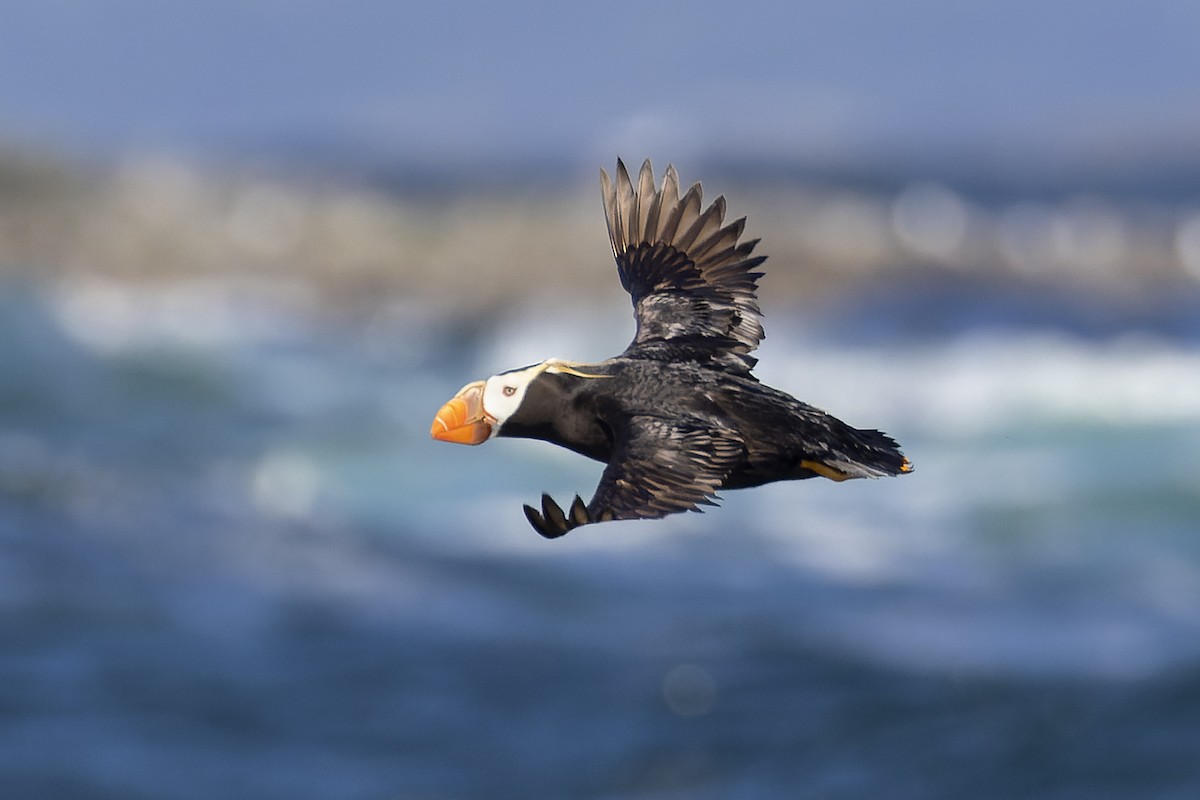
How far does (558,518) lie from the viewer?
8.48m

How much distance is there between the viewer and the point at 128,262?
287 feet

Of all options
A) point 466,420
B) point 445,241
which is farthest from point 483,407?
point 445,241

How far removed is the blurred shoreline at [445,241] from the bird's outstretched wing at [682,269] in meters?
58.5

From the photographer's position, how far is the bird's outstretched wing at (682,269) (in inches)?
431

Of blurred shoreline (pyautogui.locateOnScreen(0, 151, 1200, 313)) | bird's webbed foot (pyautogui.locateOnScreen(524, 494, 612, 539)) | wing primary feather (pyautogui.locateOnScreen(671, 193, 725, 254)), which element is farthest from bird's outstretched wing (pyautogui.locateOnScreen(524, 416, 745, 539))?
blurred shoreline (pyautogui.locateOnScreen(0, 151, 1200, 313))

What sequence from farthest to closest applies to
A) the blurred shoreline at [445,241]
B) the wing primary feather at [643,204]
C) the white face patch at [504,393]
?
the blurred shoreline at [445,241] < the wing primary feather at [643,204] < the white face patch at [504,393]

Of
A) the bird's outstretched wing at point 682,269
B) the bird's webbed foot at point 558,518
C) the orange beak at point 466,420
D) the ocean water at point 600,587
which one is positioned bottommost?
the bird's webbed foot at point 558,518

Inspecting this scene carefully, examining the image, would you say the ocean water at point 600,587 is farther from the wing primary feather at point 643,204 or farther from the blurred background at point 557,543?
the wing primary feather at point 643,204

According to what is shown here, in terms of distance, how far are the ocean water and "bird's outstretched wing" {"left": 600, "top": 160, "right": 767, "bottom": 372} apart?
60.4m

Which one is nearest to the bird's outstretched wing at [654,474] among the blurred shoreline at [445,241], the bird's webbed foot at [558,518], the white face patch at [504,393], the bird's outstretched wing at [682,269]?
the bird's webbed foot at [558,518]

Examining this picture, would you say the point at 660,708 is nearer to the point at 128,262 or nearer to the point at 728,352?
the point at 128,262

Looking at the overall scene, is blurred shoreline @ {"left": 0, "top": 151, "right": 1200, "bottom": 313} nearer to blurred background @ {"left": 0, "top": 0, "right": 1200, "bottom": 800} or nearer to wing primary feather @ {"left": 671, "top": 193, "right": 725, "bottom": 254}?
blurred background @ {"left": 0, "top": 0, "right": 1200, "bottom": 800}

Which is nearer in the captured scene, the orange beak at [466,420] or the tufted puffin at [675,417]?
the tufted puffin at [675,417]

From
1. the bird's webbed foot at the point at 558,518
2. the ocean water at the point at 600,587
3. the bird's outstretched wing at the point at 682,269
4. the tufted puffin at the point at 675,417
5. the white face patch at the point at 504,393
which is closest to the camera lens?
the bird's webbed foot at the point at 558,518
